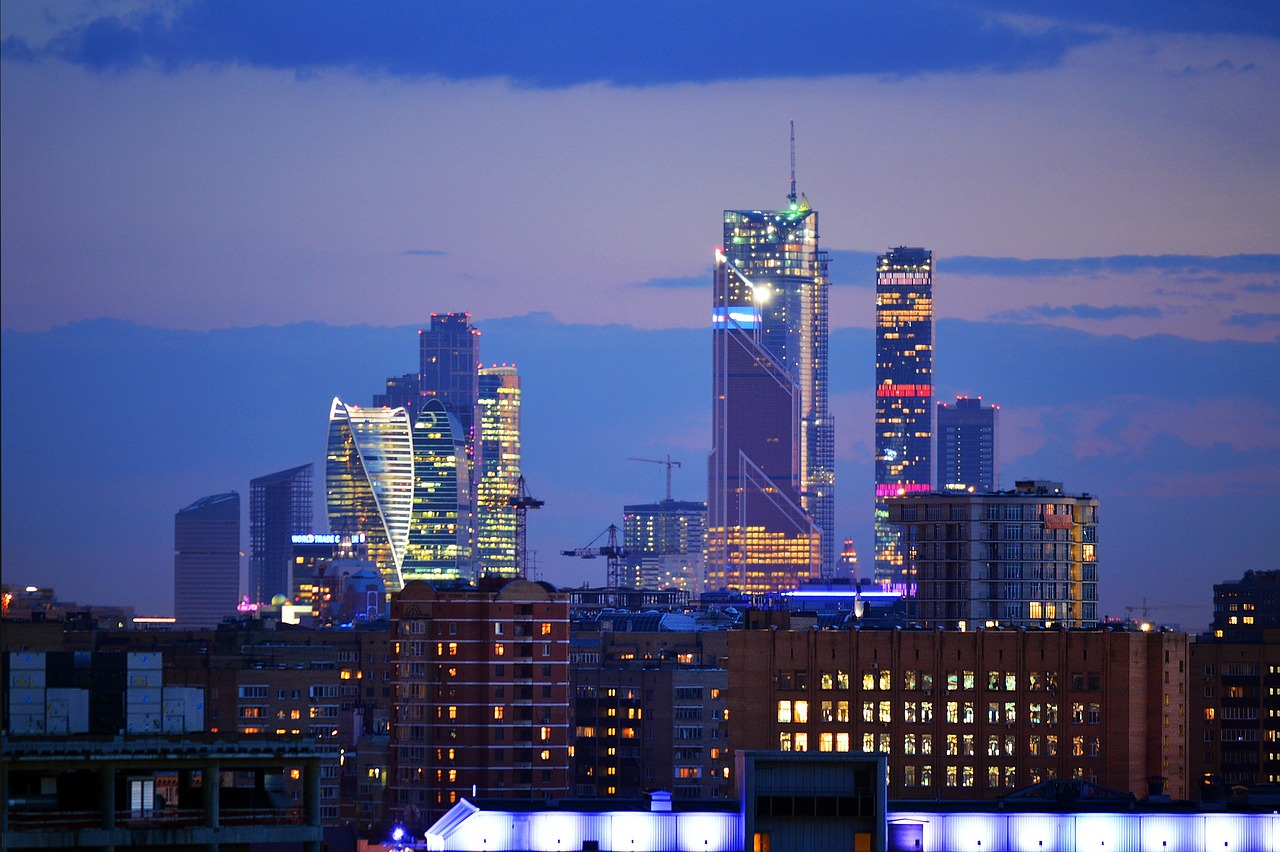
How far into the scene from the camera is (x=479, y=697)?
171125 mm

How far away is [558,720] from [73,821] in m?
102

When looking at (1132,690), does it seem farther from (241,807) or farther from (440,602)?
(241,807)

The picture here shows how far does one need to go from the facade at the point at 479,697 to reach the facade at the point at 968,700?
1276 cm

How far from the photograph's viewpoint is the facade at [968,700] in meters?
167

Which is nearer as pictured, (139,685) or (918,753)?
(139,685)

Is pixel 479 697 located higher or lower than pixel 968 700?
lower

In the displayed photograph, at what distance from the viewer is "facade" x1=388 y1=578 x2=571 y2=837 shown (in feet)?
555

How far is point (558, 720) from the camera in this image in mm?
172125

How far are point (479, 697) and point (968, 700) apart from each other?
105 ft

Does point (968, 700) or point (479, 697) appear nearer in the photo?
point (968, 700)

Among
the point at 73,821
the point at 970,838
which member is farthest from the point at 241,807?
the point at 970,838

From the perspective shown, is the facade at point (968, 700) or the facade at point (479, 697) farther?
the facade at point (479, 697)

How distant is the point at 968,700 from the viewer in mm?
169250

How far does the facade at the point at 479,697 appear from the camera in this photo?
555 ft
